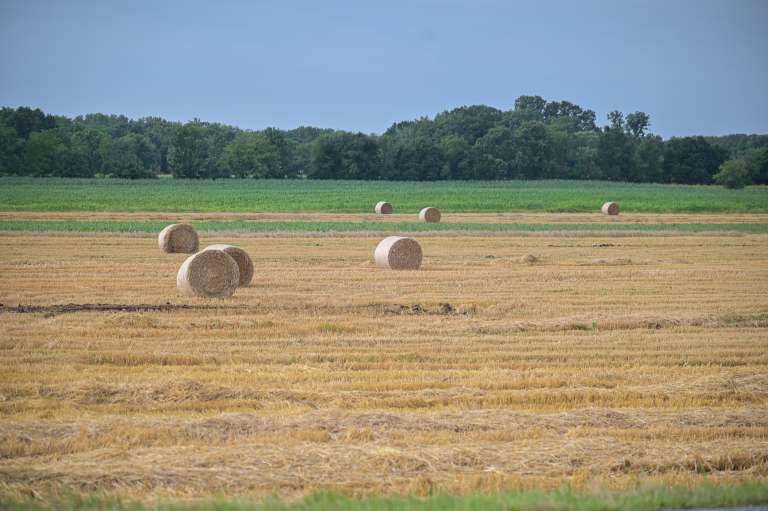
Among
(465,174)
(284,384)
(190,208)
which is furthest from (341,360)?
(465,174)

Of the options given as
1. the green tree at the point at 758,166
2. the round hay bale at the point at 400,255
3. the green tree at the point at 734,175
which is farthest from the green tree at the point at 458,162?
the round hay bale at the point at 400,255

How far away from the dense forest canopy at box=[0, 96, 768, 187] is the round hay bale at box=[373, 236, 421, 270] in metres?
81.8

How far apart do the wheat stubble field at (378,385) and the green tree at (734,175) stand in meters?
87.7

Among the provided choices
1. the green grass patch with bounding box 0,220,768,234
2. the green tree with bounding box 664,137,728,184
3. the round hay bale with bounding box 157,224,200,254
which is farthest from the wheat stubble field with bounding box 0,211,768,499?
the green tree with bounding box 664,137,728,184

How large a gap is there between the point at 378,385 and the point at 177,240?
2071 centimetres

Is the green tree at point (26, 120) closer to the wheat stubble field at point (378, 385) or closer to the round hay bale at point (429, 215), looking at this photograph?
the round hay bale at point (429, 215)

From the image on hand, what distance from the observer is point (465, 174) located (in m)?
118

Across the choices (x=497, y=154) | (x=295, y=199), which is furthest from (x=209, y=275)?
(x=497, y=154)

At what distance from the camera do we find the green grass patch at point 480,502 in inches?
285

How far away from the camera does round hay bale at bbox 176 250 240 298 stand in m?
19.8

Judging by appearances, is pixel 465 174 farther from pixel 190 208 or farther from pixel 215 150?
pixel 190 208

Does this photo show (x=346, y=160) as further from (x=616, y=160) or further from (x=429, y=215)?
(x=429, y=215)

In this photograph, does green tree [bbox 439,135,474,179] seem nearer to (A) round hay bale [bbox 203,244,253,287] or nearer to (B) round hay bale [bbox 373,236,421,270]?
(B) round hay bale [bbox 373,236,421,270]

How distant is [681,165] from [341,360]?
11963 centimetres
